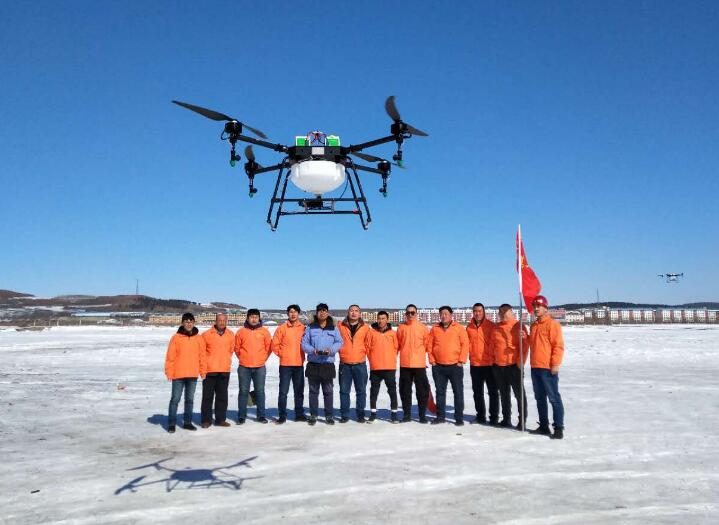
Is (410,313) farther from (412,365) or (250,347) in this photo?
(250,347)

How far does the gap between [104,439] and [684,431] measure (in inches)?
317

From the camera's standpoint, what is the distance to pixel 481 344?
8125 mm

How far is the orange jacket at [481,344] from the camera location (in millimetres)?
8086

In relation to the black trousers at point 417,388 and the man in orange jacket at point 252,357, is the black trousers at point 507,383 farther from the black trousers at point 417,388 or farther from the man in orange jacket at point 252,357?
the man in orange jacket at point 252,357

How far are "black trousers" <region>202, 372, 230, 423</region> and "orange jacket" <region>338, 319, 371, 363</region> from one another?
1918mm

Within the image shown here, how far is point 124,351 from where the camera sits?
23.5 metres

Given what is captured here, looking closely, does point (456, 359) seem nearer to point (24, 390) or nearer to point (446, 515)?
point (446, 515)

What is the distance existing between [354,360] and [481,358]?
6.63 ft

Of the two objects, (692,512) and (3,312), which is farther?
(3,312)

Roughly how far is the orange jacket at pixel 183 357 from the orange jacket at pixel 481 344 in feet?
14.1

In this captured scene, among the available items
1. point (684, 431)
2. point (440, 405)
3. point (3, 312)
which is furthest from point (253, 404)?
point (3, 312)

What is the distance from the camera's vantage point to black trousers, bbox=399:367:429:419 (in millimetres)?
8141

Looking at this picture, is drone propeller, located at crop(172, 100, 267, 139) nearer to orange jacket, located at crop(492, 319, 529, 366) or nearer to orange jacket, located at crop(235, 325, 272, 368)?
orange jacket, located at crop(235, 325, 272, 368)

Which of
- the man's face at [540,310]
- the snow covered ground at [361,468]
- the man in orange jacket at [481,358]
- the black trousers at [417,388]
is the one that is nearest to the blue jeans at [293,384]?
the snow covered ground at [361,468]
